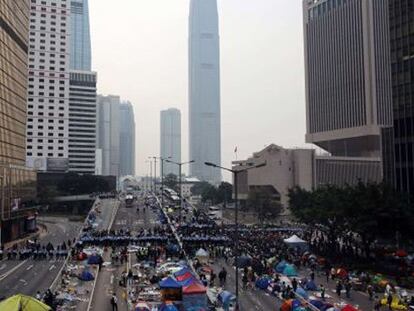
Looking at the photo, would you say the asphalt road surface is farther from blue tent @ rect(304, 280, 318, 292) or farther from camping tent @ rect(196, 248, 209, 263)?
blue tent @ rect(304, 280, 318, 292)

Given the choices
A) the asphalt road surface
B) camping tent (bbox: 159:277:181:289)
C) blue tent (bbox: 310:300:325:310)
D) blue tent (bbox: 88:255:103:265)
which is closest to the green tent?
camping tent (bbox: 159:277:181:289)

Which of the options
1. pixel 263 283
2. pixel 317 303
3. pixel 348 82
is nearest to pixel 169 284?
pixel 317 303

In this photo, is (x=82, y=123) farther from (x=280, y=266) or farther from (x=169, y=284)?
(x=169, y=284)

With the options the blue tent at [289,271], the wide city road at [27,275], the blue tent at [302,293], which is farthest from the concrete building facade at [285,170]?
the blue tent at [302,293]

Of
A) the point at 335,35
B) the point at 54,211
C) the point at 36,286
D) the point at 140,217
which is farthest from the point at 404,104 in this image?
Result: the point at 54,211

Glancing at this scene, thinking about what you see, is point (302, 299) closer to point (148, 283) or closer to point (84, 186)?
point (148, 283)
